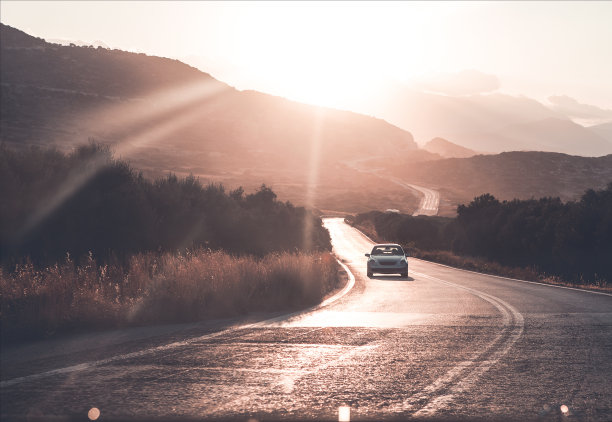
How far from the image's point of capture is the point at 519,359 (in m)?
8.08

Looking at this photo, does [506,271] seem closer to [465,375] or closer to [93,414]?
[465,375]

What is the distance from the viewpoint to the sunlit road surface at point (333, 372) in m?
5.60

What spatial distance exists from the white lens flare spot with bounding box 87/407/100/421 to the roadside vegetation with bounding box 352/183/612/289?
24470 millimetres

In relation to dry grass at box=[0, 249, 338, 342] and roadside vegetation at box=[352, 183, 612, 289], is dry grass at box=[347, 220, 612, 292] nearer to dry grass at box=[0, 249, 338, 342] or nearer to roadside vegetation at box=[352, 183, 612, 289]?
roadside vegetation at box=[352, 183, 612, 289]

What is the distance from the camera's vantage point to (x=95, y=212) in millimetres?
19578

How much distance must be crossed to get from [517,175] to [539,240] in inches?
5314

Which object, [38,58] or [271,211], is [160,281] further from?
[38,58]

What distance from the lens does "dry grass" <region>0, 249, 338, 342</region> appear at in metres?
9.77

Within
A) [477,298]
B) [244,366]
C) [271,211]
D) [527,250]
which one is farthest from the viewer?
[527,250]

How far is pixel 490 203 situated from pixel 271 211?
33.3 meters

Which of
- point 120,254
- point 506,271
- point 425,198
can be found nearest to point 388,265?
point 506,271

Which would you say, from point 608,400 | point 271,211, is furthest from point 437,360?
point 271,211

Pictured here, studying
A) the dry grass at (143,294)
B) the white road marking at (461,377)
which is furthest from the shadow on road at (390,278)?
the white road marking at (461,377)

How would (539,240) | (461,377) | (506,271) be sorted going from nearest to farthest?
1. (461,377)
2. (506,271)
3. (539,240)
